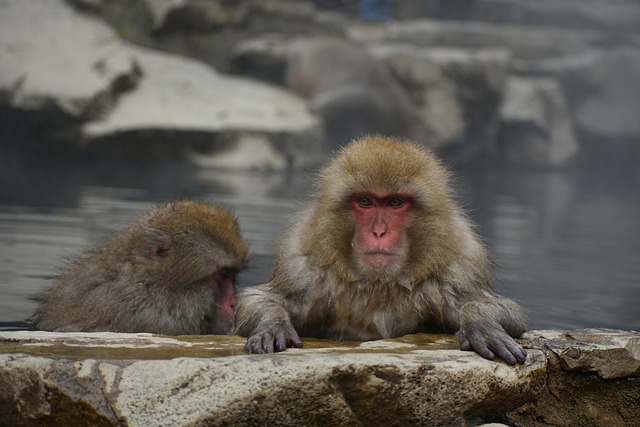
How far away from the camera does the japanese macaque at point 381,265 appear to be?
3549 mm

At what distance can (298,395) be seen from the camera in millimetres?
2906

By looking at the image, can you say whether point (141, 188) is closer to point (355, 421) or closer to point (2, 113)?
point (2, 113)

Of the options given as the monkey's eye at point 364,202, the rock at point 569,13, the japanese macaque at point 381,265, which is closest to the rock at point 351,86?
the rock at point 569,13

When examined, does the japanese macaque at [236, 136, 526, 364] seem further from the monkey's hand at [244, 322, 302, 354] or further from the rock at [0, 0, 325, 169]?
the rock at [0, 0, 325, 169]

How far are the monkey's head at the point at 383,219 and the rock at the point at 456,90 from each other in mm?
13690

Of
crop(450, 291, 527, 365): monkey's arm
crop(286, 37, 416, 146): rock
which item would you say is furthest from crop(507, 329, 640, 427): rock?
crop(286, 37, 416, 146): rock

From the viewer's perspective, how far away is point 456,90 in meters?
17.6

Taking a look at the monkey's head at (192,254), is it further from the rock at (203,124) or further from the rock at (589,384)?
the rock at (203,124)

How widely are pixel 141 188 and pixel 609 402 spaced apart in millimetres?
7794

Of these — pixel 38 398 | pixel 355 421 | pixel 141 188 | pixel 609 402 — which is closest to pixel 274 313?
pixel 355 421

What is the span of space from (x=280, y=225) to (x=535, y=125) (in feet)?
35.4

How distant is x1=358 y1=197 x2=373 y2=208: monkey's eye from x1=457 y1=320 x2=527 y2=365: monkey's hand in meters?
0.57

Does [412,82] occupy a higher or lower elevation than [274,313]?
higher

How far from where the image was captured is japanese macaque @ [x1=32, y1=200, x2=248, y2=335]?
→ 437cm
